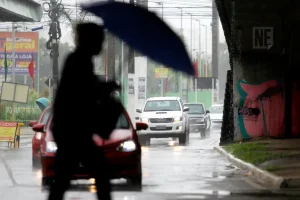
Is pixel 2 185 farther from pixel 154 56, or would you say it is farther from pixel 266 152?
pixel 154 56

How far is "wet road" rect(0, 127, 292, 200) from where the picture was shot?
12.9 metres

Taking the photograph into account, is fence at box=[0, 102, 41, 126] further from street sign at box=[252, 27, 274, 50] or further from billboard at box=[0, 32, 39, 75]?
street sign at box=[252, 27, 274, 50]

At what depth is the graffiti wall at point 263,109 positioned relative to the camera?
29328mm

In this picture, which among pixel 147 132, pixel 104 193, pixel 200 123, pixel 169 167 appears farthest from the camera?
pixel 200 123

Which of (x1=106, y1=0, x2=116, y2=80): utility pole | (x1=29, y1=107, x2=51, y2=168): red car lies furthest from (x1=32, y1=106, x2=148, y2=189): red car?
(x1=106, y1=0, x2=116, y2=80): utility pole

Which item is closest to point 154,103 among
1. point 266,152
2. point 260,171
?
point 266,152

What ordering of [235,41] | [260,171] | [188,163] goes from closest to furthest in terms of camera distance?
1. [260,171]
2. [188,163]
3. [235,41]

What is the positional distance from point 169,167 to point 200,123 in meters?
25.0

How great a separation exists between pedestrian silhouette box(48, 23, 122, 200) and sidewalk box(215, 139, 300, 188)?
9.30m

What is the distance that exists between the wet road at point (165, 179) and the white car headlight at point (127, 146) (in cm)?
69

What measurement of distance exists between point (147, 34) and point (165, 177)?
12.7m

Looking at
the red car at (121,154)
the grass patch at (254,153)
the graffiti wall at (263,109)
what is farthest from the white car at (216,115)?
the red car at (121,154)

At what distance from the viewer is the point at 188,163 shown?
67.6 ft

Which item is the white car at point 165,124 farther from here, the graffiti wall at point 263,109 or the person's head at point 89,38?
the person's head at point 89,38
